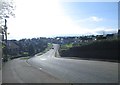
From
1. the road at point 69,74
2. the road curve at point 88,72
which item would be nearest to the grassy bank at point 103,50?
the road curve at point 88,72

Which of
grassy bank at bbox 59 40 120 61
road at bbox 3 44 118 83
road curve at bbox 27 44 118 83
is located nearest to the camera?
road curve at bbox 27 44 118 83

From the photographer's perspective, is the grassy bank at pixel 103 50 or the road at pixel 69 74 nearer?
the road at pixel 69 74

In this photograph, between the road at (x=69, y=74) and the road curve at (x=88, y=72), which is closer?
the road curve at (x=88, y=72)

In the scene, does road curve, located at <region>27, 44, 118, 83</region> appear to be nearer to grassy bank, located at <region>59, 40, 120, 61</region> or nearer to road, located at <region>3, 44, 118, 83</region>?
road, located at <region>3, 44, 118, 83</region>

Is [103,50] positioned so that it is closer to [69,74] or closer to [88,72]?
[69,74]

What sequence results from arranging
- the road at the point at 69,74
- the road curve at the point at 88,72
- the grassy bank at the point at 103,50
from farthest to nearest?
the grassy bank at the point at 103,50 < the road at the point at 69,74 < the road curve at the point at 88,72

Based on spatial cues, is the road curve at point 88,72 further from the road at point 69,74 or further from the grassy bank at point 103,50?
the grassy bank at point 103,50

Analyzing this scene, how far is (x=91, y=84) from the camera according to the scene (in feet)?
50.3

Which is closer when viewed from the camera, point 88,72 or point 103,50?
point 88,72

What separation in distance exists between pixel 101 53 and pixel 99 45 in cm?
221

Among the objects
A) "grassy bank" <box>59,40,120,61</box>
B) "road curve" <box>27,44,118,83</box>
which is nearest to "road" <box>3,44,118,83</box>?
"road curve" <box>27,44,118,83</box>

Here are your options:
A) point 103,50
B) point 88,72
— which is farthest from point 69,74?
point 103,50

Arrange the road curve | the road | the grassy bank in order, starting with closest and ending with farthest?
1. the road curve
2. the road
3. the grassy bank

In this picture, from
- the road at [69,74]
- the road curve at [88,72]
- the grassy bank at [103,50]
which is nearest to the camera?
the road curve at [88,72]
